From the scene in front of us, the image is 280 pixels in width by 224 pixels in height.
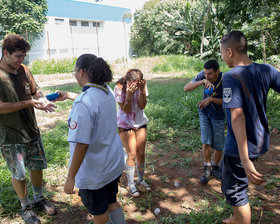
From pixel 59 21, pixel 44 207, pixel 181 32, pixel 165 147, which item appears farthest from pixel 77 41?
pixel 44 207

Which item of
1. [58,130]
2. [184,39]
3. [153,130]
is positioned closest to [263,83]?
[153,130]

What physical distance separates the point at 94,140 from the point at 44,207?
62.3 inches

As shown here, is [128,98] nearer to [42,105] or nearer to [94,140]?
[42,105]

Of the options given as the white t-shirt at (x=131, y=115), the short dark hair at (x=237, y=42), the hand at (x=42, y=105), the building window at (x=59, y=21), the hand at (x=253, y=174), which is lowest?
the hand at (x=253, y=174)

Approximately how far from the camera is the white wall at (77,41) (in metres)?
22.3

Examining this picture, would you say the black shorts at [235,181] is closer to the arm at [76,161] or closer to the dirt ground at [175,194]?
the dirt ground at [175,194]

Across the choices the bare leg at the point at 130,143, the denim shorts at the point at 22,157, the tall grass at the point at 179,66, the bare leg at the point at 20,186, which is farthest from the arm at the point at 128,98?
the tall grass at the point at 179,66

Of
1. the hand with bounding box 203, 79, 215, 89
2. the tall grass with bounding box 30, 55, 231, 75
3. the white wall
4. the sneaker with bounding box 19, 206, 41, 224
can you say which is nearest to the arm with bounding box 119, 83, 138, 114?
the hand with bounding box 203, 79, 215, 89

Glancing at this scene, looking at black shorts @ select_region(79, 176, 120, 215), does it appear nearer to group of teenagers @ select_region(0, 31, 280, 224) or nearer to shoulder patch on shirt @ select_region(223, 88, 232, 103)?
group of teenagers @ select_region(0, 31, 280, 224)

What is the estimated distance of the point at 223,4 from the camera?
4070 mm

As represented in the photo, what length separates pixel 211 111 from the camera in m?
3.33

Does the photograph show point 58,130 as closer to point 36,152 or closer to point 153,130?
point 153,130

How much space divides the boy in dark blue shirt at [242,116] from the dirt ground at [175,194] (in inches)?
32.7

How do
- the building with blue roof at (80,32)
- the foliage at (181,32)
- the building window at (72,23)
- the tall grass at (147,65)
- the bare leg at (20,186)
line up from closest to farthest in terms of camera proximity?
the bare leg at (20,186), the tall grass at (147,65), the foliage at (181,32), the building with blue roof at (80,32), the building window at (72,23)
